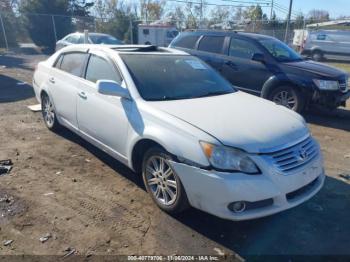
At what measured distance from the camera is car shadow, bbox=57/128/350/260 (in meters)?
3.15

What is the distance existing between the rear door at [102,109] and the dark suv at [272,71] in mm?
4226

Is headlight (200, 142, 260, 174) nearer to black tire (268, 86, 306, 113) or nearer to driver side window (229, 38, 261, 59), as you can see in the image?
black tire (268, 86, 306, 113)

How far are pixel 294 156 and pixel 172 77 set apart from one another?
5.96ft

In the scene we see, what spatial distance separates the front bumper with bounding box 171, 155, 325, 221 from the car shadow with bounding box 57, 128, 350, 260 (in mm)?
117

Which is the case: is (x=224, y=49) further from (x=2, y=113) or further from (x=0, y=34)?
(x=0, y=34)

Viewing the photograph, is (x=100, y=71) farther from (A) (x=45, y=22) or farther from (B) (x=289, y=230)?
(A) (x=45, y=22)

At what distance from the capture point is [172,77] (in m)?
4.29

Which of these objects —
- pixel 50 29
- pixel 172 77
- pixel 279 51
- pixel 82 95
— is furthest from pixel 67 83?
pixel 50 29

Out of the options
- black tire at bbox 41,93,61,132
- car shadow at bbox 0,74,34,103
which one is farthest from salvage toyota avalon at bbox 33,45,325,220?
car shadow at bbox 0,74,34,103

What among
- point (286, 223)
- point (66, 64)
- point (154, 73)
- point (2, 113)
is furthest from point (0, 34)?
point (286, 223)

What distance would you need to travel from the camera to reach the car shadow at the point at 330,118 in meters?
7.23

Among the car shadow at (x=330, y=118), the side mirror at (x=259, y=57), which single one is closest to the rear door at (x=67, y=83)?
the side mirror at (x=259, y=57)

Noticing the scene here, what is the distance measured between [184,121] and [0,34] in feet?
90.1

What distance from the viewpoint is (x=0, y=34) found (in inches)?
1026
